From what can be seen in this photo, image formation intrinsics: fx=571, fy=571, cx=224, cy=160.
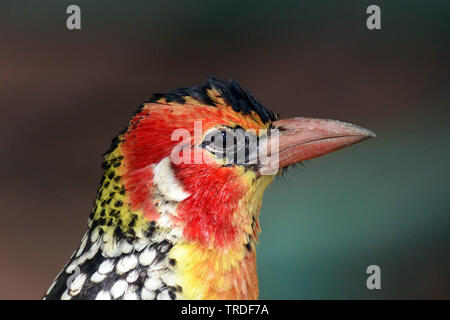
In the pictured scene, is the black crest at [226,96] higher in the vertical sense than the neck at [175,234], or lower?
higher

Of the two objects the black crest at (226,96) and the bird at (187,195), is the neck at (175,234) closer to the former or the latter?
the bird at (187,195)

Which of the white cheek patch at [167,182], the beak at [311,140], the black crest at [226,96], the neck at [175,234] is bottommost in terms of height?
the neck at [175,234]

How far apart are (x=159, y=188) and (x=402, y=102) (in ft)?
7.67

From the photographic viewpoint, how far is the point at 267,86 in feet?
11.6

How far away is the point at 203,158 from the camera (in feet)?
5.28

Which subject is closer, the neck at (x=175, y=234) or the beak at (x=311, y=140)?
the neck at (x=175, y=234)

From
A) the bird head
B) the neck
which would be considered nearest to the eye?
the bird head

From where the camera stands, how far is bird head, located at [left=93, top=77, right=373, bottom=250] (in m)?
1.57

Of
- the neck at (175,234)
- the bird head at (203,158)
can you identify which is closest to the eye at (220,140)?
the bird head at (203,158)

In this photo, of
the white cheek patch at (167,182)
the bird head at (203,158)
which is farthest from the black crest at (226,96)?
the white cheek patch at (167,182)

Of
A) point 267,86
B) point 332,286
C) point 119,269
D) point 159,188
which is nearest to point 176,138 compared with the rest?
point 159,188

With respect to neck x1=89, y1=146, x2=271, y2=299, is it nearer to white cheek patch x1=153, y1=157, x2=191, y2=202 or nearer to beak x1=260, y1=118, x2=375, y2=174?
white cheek patch x1=153, y1=157, x2=191, y2=202

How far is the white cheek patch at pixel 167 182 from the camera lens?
5.16 feet
